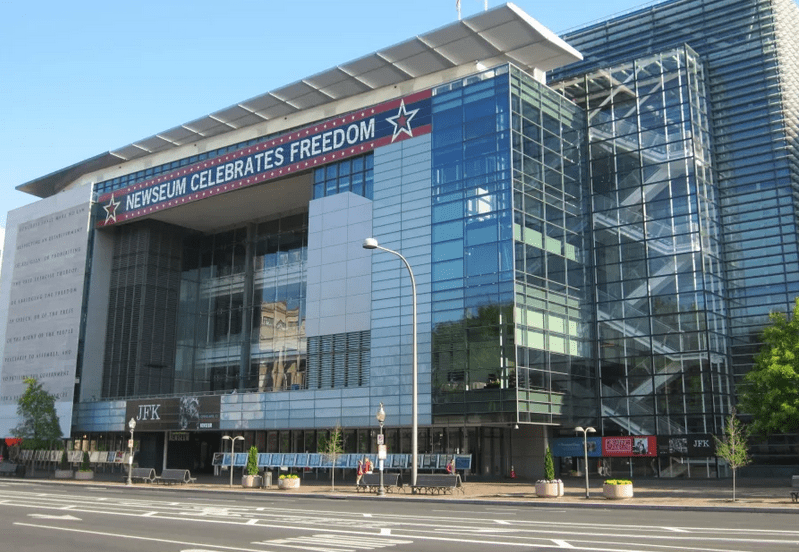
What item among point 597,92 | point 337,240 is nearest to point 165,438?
point 337,240

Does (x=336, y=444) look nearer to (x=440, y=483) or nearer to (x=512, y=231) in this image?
(x=440, y=483)

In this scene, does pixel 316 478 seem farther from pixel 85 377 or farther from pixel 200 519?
pixel 200 519

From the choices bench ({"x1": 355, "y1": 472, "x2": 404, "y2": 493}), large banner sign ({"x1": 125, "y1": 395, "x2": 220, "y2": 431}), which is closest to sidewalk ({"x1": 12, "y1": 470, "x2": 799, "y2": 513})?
bench ({"x1": 355, "y1": 472, "x2": 404, "y2": 493})

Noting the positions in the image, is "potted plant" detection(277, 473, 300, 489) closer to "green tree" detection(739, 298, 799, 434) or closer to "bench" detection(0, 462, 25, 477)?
"green tree" detection(739, 298, 799, 434)

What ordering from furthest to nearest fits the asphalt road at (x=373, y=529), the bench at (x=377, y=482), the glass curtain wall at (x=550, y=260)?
the glass curtain wall at (x=550, y=260) → the bench at (x=377, y=482) → the asphalt road at (x=373, y=529)

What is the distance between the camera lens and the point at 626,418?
50594mm

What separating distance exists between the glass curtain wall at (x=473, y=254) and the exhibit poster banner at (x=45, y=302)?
36.1 metres

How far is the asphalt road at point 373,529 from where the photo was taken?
1642 cm

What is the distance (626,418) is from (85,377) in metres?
44.1

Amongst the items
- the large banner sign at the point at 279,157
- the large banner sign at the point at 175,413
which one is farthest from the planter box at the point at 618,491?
the large banner sign at the point at 175,413

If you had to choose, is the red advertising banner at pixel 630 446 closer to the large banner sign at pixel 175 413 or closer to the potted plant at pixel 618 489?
the potted plant at pixel 618 489

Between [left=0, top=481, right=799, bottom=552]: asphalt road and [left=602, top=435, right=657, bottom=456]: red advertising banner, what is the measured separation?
2185 centimetres

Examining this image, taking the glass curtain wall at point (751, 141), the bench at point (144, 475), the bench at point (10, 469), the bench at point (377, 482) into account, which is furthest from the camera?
the bench at point (10, 469)

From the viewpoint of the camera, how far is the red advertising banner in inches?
1928
